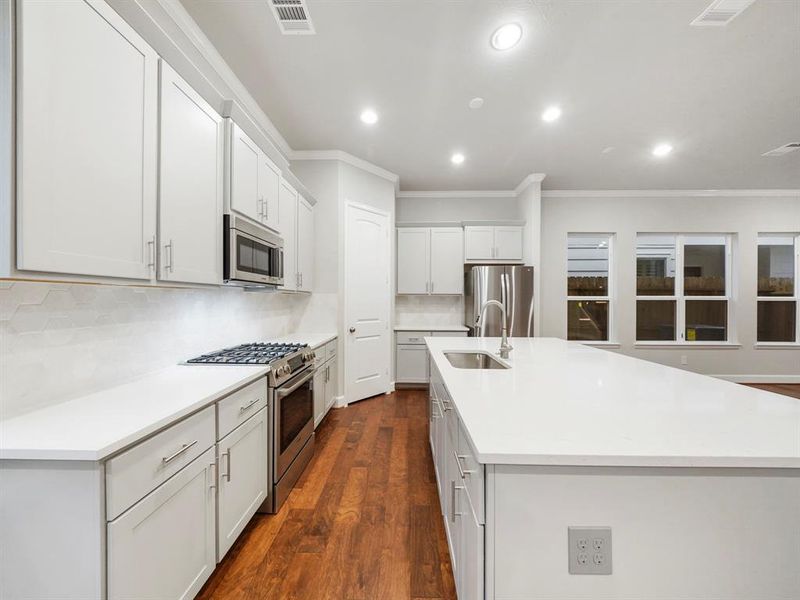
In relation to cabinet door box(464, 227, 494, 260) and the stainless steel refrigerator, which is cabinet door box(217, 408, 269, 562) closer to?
the stainless steel refrigerator

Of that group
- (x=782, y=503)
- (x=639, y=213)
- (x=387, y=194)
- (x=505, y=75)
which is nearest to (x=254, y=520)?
(x=782, y=503)

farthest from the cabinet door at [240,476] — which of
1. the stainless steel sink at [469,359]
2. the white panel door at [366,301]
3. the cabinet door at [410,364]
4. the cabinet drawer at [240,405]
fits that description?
the cabinet door at [410,364]

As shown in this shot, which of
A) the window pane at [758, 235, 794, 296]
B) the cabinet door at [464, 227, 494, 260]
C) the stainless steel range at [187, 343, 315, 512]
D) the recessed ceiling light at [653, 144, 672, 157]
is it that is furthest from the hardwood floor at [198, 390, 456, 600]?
the window pane at [758, 235, 794, 296]

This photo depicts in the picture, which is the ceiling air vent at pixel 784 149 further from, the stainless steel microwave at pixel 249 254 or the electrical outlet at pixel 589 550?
the stainless steel microwave at pixel 249 254

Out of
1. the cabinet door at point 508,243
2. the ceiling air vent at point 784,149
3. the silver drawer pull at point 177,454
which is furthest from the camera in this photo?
the cabinet door at point 508,243

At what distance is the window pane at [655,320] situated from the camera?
533cm

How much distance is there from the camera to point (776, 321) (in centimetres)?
529

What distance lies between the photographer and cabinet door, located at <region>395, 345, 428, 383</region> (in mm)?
4742

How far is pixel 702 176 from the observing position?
15.3 feet

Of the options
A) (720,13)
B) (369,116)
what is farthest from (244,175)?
(720,13)

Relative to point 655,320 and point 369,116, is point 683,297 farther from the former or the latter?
point 369,116

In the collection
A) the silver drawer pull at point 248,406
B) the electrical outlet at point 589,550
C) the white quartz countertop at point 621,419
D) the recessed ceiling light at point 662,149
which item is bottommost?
the electrical outlet at point 589,550

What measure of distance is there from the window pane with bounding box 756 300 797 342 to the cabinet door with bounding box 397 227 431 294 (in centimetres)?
518

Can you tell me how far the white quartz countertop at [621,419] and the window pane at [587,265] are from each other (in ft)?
12.7
